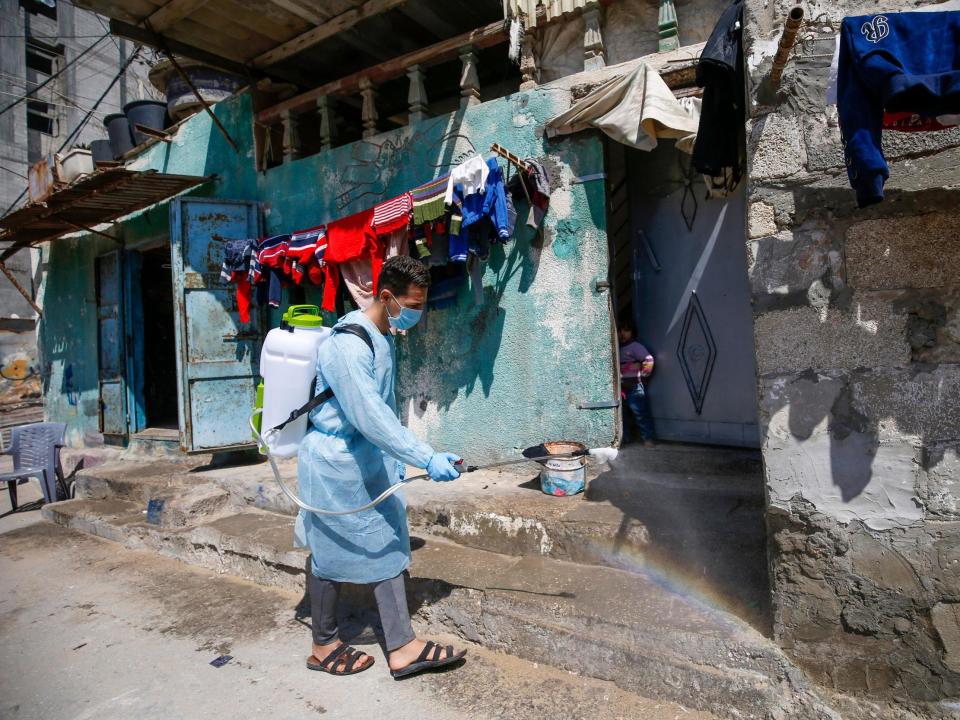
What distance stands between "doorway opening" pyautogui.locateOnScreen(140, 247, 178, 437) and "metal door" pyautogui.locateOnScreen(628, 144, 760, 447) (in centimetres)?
637

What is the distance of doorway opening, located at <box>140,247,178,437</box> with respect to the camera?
335 inches

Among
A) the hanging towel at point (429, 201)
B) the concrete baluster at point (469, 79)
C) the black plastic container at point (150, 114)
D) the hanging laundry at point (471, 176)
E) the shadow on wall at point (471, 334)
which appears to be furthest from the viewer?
the black plastic container at point (150, 114)

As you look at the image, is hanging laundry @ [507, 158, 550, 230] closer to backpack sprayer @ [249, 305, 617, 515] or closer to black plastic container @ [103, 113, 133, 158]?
backpack sprayer @ [249, 305, 617, 515]

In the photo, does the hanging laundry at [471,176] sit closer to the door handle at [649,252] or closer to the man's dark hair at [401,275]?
the door handle at [649,252]

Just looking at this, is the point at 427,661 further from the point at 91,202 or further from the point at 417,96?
the point at 91,202

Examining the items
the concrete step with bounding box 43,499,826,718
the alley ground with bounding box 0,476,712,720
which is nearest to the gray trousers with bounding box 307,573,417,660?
the alley ground with bounding box 0,476,712,720

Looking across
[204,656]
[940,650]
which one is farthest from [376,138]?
[940,650]

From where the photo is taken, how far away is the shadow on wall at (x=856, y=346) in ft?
6.89

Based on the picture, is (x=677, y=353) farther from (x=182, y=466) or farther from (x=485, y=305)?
(x=182, y=466)

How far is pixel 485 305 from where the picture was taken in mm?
4984

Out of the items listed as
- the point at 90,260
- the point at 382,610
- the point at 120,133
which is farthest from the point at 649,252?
the point at 120,133

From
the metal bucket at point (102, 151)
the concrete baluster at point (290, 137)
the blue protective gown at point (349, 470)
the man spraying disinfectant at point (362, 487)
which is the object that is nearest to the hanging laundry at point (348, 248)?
the concrete baluster at point (290, 137)

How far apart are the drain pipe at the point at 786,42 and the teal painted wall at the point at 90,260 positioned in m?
5.77

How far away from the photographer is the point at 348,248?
527 centimetres
